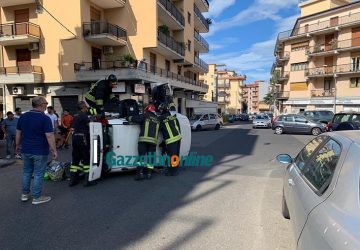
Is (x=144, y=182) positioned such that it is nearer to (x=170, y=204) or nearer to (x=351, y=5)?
(x=170, y=204)

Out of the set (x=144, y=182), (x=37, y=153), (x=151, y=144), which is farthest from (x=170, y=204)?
(x=37, y=153)

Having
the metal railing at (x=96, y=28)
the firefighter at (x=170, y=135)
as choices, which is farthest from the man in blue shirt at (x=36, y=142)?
the metal railing at (x=96, y=28)

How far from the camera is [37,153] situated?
501 cm

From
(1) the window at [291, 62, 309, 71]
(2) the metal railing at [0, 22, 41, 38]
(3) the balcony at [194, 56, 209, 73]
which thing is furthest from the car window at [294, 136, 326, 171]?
(1) the window at [291, 62, 309, 71]

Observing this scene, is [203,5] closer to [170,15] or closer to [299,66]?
[170,15]

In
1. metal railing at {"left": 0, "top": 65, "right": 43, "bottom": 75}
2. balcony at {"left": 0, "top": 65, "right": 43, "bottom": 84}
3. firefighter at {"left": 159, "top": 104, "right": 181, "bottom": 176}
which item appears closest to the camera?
firefighter at {"left": 159, "top": 104, "right": 181, "bottom": 176}

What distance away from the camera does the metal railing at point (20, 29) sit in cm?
2027

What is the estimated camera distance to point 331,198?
6.70ft

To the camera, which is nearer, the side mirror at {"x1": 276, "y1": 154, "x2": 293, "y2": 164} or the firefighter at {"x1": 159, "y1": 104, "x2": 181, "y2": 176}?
the side mirror at {"x1": 276, "y1": 154, "x2": 293, "y2": 164}

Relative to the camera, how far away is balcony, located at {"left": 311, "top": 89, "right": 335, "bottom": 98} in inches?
1546

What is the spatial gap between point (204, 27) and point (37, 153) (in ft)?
121

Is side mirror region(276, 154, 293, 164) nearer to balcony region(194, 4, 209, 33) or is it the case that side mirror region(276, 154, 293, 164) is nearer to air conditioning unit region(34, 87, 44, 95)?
air conditioning unit region(34, 87, 44, 95)

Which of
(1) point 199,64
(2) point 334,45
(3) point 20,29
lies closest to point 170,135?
(3) point 20,29

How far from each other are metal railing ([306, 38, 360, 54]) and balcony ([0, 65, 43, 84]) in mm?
34721
